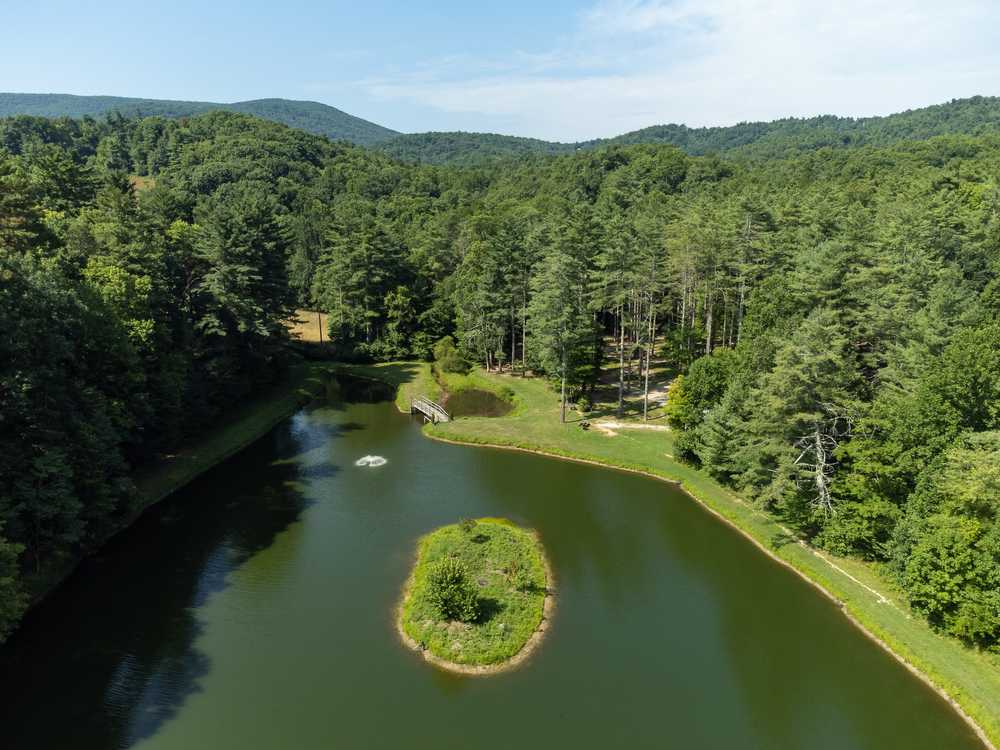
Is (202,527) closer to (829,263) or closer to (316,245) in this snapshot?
(829,263)

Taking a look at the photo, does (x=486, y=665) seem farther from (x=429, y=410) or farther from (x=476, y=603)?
(x=429, y=410)

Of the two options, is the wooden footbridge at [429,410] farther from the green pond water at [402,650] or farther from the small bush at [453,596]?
the small bush at [453,596]

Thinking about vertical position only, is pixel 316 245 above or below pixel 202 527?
above

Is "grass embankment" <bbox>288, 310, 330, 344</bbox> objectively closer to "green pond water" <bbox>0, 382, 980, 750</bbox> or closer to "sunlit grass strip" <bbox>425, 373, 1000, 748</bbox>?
"sunlit grass strip" <bbox>425, 373, 1000, 748</bbox>

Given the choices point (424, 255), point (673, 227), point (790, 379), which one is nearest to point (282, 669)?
point (790, 379)

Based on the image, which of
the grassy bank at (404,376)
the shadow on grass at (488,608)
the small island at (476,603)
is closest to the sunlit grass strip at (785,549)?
the grassy bank at (404,376)

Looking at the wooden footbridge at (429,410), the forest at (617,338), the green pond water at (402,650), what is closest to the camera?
the green pond water at (402,650)
